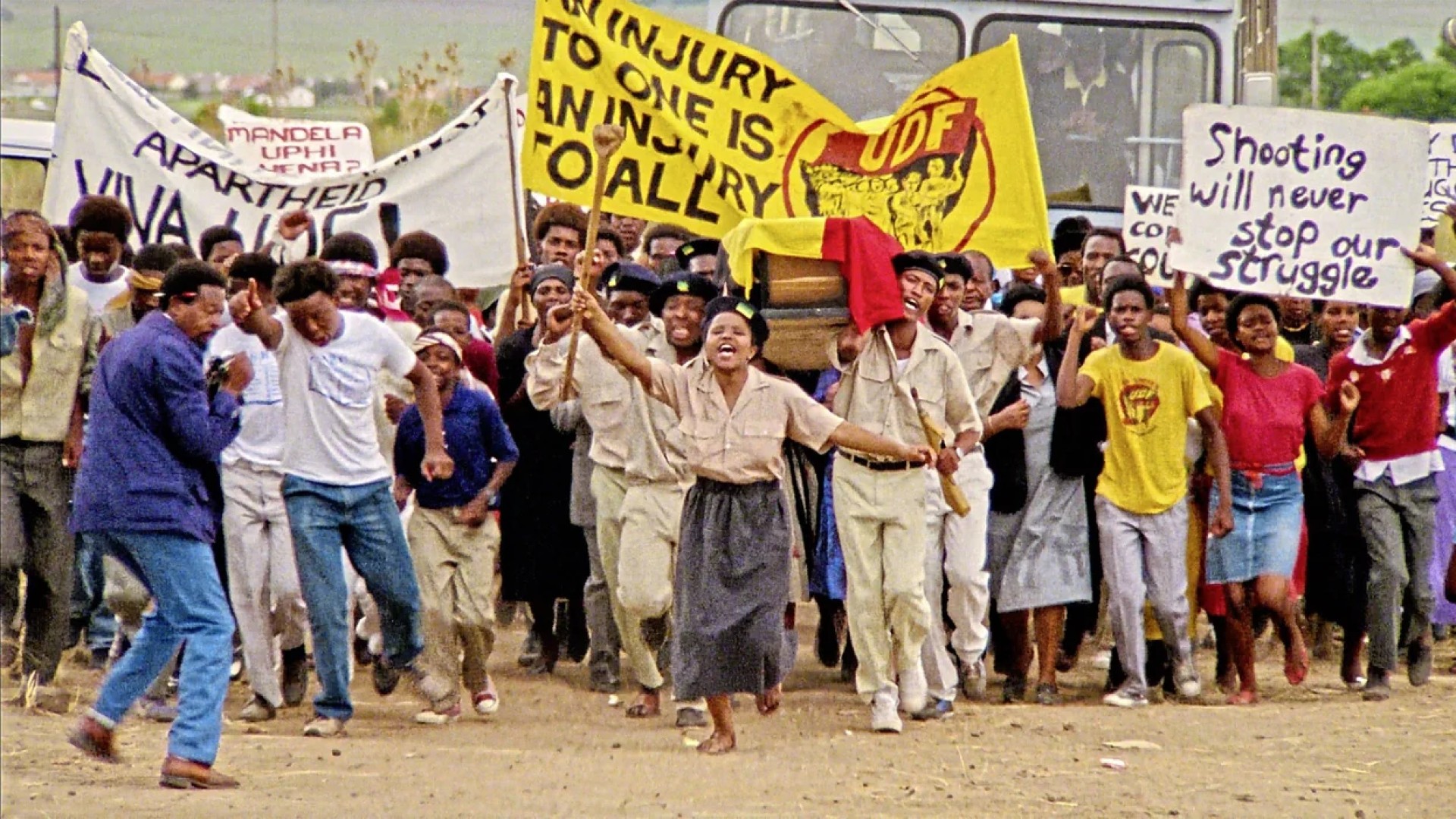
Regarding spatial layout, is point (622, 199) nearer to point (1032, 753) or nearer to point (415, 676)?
point (415, 676)

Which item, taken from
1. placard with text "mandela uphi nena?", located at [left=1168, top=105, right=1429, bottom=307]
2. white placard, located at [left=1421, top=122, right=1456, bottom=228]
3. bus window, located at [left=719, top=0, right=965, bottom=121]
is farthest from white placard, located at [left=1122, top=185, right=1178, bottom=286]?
white placard, located at [left=1421, top=122, right=1456, bottom=228]

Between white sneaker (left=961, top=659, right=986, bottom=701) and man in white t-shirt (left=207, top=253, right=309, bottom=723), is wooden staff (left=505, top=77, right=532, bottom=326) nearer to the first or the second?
man in white t-shirt (left=207, top=253, right=309, bottom=723)

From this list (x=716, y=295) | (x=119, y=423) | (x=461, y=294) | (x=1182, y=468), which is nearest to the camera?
(x=119, y=423)

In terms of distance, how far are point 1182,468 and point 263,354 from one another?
3.92 metres

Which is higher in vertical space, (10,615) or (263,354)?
(263,354)

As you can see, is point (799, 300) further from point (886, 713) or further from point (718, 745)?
point (718, 745)

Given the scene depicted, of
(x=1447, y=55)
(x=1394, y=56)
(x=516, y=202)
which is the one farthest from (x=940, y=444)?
(x=1394, y=56)

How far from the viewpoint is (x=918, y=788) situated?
800 cm

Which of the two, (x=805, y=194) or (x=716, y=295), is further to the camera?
(x=805, y=194)

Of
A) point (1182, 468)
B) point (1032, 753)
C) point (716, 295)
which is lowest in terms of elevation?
point (1032, 753)

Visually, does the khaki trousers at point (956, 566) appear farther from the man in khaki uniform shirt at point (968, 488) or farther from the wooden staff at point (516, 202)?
the wooden staff at point (516, 202)

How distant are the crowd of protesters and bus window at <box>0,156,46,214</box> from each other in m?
7.46

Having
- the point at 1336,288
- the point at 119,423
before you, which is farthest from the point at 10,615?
the point at 1336,288

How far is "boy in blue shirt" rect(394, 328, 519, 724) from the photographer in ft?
31.1
